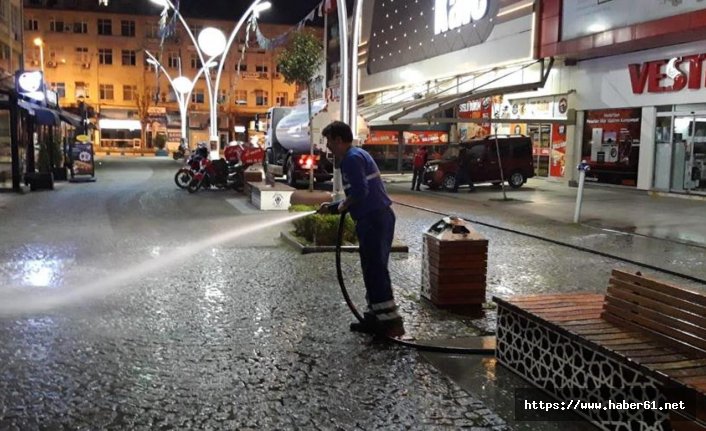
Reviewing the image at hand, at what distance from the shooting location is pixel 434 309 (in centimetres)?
698

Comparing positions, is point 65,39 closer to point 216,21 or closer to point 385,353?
point 216,21

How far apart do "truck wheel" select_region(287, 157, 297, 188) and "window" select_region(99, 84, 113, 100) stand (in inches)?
2069

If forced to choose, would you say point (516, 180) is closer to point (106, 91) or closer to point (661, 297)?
point (661, 297)

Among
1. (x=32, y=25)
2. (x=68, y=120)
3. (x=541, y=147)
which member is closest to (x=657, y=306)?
(x=541, y=147)

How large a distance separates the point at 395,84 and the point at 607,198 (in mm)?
18442

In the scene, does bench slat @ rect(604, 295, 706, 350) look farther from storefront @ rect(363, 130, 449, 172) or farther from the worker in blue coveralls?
storefront @ rect(363, 130, 449, 172)

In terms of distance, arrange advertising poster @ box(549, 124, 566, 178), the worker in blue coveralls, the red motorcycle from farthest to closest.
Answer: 1. advertising poster @ box(549, 124, 566, 178)
2. the red motorcycle
3. the worker in blue coveralls

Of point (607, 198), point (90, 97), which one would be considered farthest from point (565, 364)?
point (90, 97)

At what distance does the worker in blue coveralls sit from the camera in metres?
5.86

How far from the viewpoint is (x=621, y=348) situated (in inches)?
158

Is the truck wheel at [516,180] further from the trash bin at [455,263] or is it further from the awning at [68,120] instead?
the trash bin at [455,263]

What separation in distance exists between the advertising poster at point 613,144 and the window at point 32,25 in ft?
206

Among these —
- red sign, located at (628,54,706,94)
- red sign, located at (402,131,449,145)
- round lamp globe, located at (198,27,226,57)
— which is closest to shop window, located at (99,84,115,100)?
red sign, located at (402,131,449,145)

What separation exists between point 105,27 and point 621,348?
2998 inches
